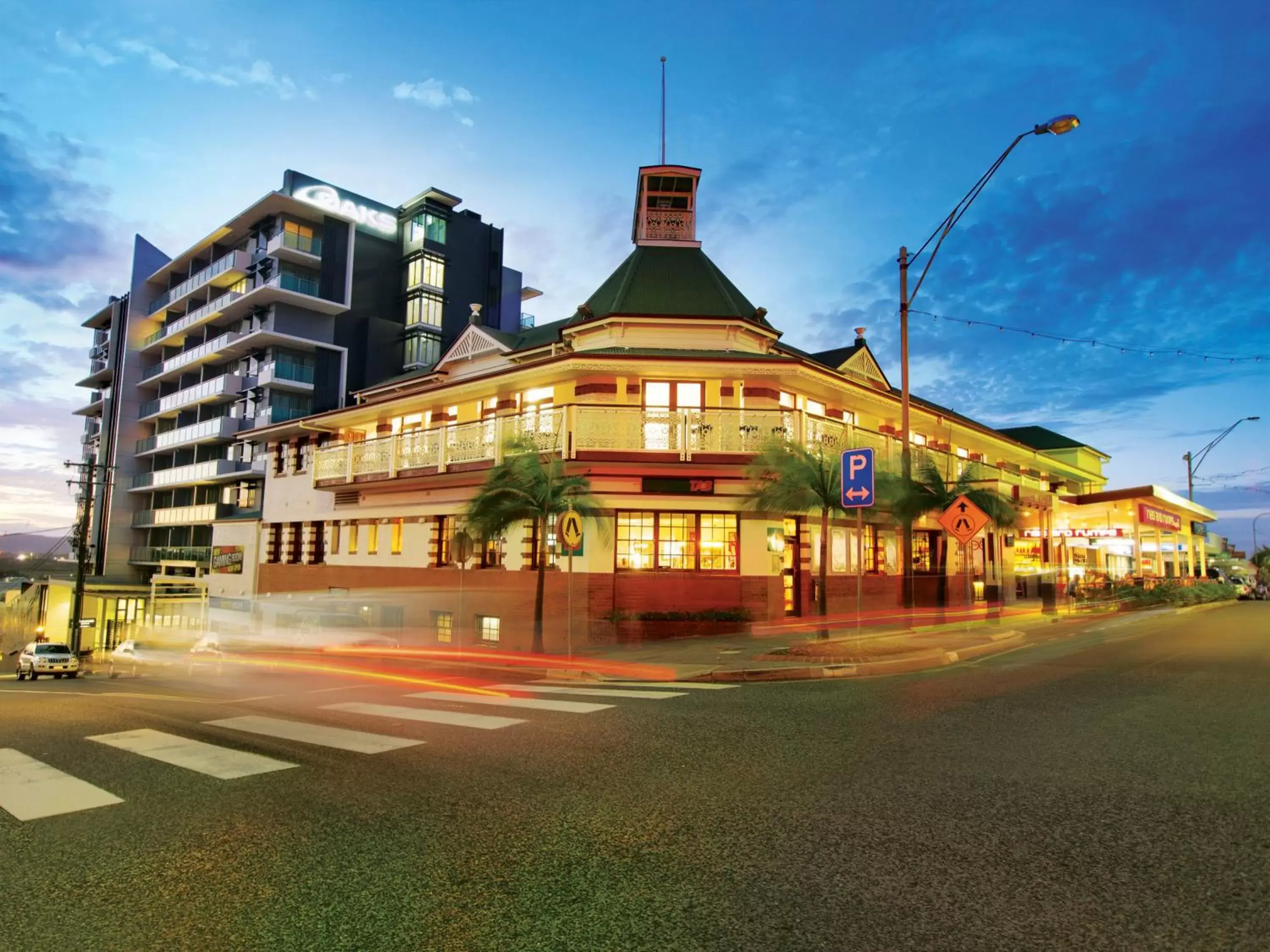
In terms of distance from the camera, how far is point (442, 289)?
56.3 metres

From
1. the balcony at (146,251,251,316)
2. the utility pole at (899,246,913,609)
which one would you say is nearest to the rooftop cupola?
the utility pole at (899,246,913,609)

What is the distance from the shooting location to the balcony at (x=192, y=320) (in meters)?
52.4

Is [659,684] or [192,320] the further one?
[192,320]

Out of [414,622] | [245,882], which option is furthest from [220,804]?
[414,622]

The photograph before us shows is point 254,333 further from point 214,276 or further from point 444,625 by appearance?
point 444,625

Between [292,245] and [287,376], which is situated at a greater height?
[292,245]

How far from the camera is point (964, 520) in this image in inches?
696

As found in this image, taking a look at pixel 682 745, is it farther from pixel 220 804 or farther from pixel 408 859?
pixel 220 804

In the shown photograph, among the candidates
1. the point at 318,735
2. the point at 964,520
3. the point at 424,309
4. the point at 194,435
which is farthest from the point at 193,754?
the point at 194,435

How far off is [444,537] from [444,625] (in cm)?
289

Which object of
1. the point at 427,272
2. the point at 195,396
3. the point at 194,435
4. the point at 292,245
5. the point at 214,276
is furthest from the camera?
the point at 427,272

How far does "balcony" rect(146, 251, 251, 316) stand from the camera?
172 feet

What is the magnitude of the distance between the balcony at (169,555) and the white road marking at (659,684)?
4154 centimetres

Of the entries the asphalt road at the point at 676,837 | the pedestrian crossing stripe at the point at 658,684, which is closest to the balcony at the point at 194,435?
the pedestrian crossing stripe at the point at 658,684
